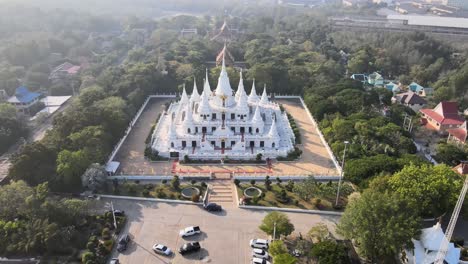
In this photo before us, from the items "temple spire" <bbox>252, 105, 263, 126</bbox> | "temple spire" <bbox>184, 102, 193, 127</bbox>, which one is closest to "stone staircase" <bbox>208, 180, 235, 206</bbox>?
"temple spire" <bbox>184, 102, 193, 127</bbox>

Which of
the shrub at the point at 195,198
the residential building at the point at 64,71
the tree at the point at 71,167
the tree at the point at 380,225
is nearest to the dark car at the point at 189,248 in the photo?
the shrub at the point at 195,198

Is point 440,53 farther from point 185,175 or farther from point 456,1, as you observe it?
point 456,1

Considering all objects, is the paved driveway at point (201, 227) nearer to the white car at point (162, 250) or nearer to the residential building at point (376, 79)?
the white car at point (162, 250)

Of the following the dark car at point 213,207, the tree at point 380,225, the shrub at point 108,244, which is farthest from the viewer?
the dark car at point 213,207

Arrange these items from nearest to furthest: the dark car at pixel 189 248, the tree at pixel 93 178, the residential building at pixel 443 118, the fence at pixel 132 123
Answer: the dark car at pixel 189 248
the tree at pixel 93 178
the fence at pixel 132 123
the residential building at pixel 443 118

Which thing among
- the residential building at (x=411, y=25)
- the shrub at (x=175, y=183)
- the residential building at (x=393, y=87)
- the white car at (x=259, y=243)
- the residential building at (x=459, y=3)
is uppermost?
the residential building at (x=459, y=3)

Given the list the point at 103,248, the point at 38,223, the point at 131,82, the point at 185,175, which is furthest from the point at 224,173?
the point at 131,82

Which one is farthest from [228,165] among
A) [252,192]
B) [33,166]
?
[33,166]
